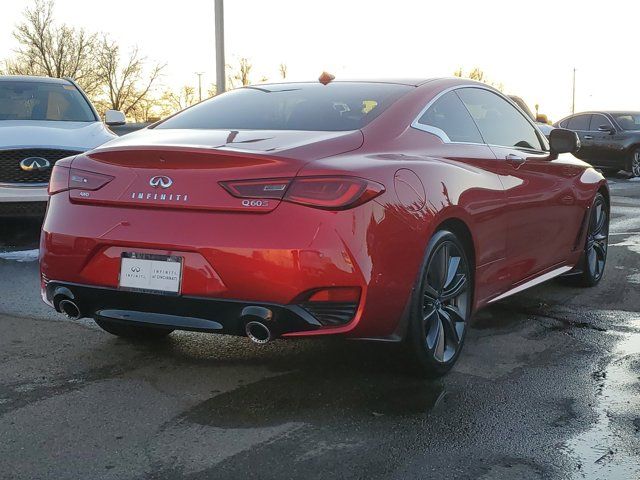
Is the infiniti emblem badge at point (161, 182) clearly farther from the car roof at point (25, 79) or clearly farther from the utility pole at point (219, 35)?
the utility pole at point (219, 35)

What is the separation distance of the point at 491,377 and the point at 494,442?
0.92 metres

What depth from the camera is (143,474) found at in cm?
306

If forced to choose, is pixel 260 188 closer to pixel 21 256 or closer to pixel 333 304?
pixel 333 304

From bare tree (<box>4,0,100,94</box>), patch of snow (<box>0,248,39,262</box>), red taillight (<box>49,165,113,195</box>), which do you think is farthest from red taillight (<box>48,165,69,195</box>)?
bare tree (<box>4,0,100,94</box>)

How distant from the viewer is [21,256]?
794 centimetres

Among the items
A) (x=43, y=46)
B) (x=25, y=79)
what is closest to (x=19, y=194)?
(x=25, y=79)

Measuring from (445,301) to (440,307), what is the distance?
56mm

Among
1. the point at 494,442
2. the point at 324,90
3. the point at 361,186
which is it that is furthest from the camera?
the point at 324,90

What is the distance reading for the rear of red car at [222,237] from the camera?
3.62 m

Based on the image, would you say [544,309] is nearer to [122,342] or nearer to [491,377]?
[491,377]

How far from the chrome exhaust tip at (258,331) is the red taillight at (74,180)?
0.92m

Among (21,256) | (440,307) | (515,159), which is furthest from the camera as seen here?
(21,256)

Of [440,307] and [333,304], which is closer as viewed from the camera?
[333,304]

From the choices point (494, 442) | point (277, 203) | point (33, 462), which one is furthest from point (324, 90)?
point (33, 462)
